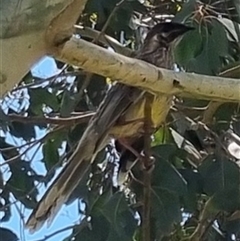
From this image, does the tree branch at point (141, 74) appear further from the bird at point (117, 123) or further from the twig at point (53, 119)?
the twig at point (53, 119)

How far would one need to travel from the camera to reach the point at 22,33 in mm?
794

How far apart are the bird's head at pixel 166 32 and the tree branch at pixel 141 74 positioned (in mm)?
576

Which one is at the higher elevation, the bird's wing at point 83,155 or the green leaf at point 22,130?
the bird's wing at point 83,155

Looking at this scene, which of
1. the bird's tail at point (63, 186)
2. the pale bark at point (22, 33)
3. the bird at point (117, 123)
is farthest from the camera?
the bird at point (117, 123)

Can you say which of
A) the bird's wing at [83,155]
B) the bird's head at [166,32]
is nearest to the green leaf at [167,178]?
the bird's wing at [83,155]

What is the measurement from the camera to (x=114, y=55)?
1170 millimetres

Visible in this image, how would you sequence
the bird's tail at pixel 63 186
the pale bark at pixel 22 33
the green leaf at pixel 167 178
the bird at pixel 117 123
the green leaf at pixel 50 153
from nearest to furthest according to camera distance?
the pale bark at pixel 22 33 < the bird's tail at pixel 63 186 < the bird at pixel 117 123 < the green leaf at pixel 167 178 < the green leaf at pixel 50 153

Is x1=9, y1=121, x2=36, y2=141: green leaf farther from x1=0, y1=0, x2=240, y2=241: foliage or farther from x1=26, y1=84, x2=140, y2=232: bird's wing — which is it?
x1=26, y1=84, x2=140, y2=232: bird's wing

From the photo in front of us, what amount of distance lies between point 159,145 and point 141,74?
716 millimetres

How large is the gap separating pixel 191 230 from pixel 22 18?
1608 millimetres

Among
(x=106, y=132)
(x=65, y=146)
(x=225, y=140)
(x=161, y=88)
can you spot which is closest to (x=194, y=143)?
(x=225, y=140)

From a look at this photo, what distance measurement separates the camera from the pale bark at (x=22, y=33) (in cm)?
78

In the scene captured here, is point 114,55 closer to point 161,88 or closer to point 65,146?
point 161,88

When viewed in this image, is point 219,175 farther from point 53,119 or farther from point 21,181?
point 21,181
